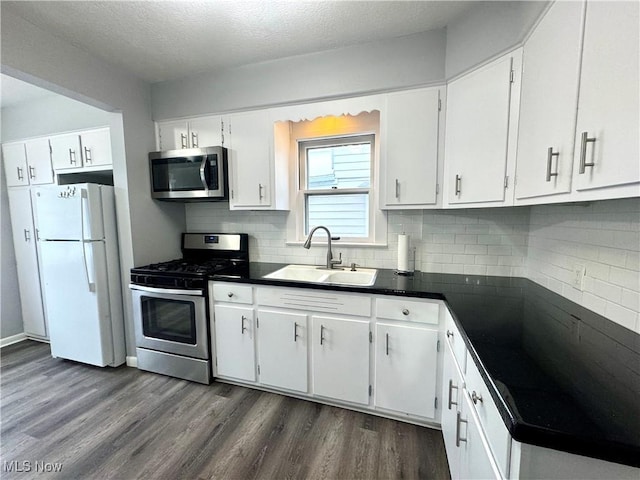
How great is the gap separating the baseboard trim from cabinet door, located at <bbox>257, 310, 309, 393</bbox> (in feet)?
10.5

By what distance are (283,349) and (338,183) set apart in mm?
1521

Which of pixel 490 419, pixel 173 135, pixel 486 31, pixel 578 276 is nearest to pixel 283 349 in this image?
pixel 490 419

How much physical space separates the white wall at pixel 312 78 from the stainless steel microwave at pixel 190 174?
39 centimetres

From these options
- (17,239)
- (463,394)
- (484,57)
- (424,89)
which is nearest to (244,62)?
(424,89)

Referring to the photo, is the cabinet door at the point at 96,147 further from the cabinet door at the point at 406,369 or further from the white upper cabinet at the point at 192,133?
the cabinet door at the point at 406,369

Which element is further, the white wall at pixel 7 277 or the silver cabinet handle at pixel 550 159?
the white wall at pixel 7 277

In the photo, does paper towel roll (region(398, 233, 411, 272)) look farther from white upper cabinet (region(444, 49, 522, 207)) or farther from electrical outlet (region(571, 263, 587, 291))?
electrical outlet (region(571, 263, 587, 291))

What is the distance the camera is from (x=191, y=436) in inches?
71.4

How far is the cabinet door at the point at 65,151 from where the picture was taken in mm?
2783

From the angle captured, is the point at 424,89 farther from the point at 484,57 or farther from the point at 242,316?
the point at 242,316

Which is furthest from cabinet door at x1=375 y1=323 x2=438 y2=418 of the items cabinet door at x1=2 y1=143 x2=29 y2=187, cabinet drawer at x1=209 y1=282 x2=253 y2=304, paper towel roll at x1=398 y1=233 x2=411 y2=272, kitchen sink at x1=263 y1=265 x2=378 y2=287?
cabinet door at x1=2 y1=143 x2=29 y2=187

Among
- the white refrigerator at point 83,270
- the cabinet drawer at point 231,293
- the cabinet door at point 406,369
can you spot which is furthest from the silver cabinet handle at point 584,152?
the white refrigerator at point 83,270

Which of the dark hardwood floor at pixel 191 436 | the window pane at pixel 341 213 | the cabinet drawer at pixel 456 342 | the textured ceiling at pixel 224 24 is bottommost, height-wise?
the dark hardwood floor at pixel 191 436

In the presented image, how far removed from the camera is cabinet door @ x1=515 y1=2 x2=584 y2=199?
1065 millimetres
